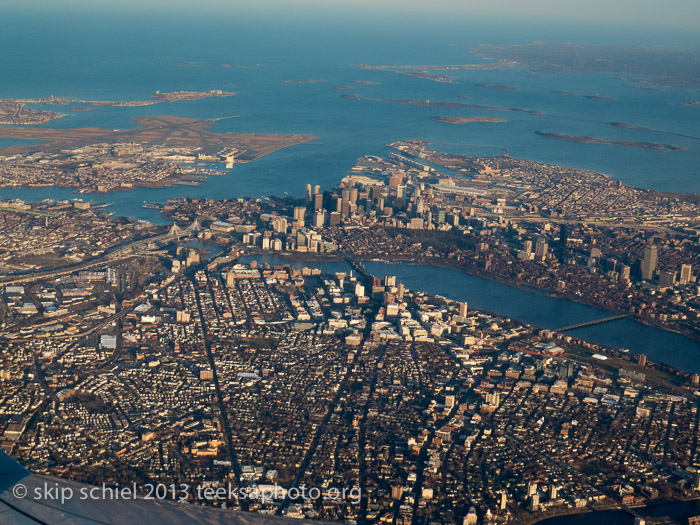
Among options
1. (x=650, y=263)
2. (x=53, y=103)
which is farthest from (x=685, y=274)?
(x=53, y=103)

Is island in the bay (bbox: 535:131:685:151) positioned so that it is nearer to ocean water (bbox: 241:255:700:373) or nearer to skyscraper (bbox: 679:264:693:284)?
skyscraper (bbox: 679:264:693:284)

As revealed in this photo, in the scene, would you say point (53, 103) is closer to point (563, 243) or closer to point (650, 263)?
point (563, 243)

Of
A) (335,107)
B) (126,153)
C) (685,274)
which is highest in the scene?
(126,153)

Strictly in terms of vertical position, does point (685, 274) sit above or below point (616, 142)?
above

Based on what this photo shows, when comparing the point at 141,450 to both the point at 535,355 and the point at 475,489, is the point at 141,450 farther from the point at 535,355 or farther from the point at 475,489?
the point at 535,355

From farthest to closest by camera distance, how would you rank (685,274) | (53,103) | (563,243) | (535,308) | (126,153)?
(53,103) → (126,153) → (563,243) → (685,274) → (535,308)

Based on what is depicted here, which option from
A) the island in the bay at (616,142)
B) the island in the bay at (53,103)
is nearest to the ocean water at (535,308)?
the island in the bay at (53,103)

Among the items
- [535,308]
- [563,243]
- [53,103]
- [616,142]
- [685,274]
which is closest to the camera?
[535,308]

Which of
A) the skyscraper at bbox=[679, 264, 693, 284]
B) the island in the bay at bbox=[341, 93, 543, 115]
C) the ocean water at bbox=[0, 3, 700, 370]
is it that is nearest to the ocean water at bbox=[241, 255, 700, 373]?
the ocean water at bbox=[0, 3, 700, 370]

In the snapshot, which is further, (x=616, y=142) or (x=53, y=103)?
(x=53, y=103)
